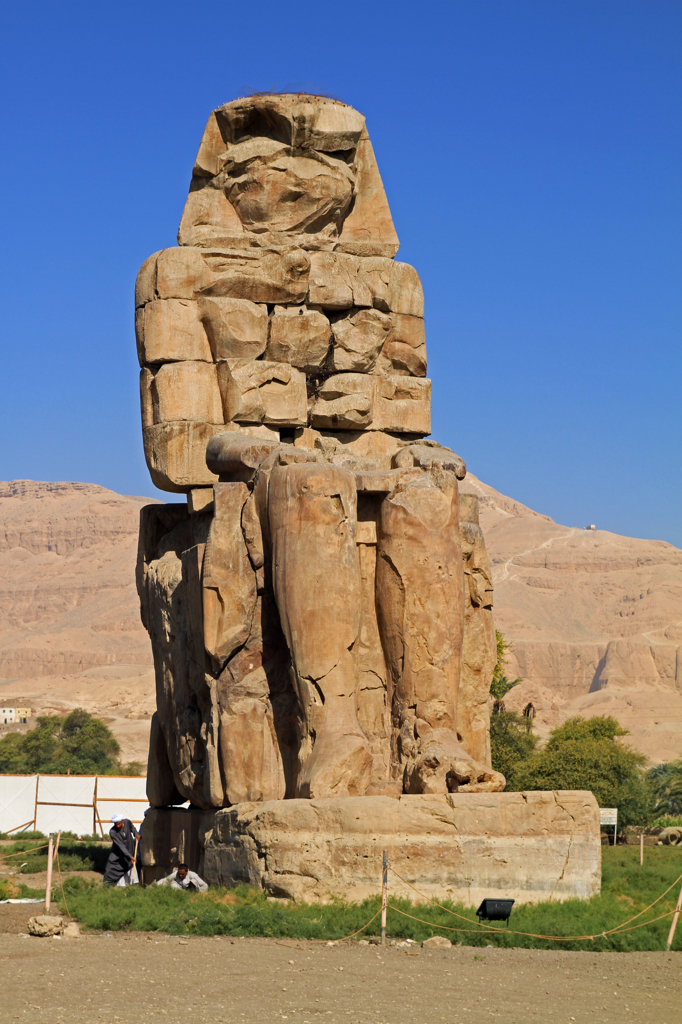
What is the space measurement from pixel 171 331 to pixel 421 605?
2.92 meters

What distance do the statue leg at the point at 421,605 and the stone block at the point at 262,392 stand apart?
5.13 ft

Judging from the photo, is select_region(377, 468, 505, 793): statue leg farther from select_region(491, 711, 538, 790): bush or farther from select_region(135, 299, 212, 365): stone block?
select_region(491, 711, 538, 790): bush

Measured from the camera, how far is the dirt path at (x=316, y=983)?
4.93 meters

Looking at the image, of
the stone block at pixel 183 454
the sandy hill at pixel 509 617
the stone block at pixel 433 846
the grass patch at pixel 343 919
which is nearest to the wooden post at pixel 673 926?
the grass patch at pixel 343 919

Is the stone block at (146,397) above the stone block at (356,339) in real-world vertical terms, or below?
below

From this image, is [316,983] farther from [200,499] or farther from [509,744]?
[509,744]

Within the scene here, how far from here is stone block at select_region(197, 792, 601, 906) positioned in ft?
22.4

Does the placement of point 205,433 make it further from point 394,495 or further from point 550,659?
point 550,659

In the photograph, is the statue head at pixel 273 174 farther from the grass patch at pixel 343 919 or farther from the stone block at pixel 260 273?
the grass patch at pixel 343 919

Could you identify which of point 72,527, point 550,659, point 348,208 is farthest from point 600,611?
point 348,208

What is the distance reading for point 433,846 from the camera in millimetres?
6852

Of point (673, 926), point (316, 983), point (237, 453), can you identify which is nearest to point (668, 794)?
point (237, 453)

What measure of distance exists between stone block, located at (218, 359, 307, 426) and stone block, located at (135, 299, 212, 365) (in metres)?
0.29

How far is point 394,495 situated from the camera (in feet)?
27.7
